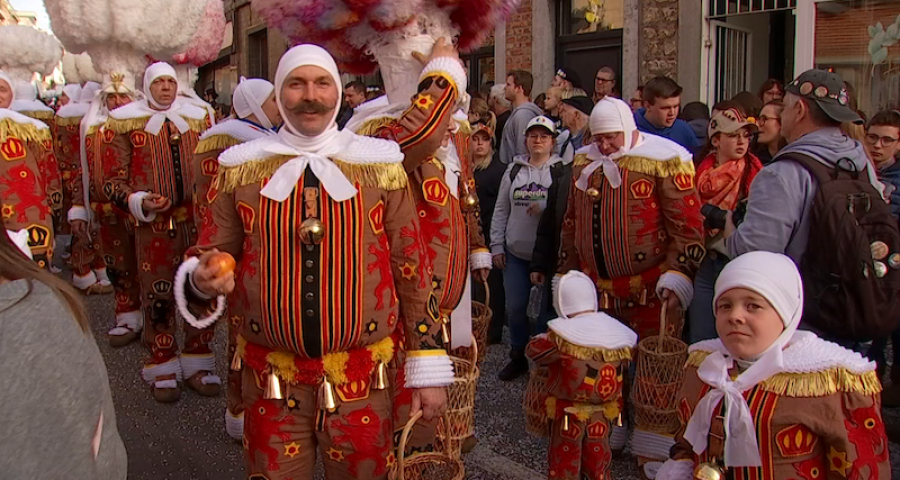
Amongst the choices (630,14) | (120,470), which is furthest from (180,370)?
(630,14)

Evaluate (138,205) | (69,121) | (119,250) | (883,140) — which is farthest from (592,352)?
(69,121)

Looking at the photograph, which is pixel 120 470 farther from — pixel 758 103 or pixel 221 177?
pixel 758 103

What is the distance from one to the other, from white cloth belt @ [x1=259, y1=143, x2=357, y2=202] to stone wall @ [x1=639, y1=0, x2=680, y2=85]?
25.3ft

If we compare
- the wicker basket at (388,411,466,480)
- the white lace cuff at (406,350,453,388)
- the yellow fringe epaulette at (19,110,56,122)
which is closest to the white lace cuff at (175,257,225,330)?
the white lace cuff at (406,350,453,388)

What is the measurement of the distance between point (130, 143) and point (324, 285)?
3.43 metres

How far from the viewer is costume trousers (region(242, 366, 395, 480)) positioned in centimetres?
274

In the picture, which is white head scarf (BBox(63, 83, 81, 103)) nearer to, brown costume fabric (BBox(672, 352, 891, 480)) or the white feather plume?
the white feather plume

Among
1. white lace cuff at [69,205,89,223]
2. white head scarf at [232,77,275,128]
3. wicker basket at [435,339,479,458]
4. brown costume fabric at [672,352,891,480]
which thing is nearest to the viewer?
brown costume fabric at [672,352,891,480]

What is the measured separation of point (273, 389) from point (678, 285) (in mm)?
2215

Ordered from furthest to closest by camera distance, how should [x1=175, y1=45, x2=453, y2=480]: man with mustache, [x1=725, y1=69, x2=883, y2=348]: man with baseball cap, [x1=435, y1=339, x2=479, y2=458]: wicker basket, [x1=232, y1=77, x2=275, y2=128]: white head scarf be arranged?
[x1=232, y1=77, x2=275, y2=128]: white head scarf, [x1=435, y1=339, x2=479, y2=458]: wicker basket, [x1=725, y1=69, x2=883, y2=348]: man with baseball cap, [x1=175, y1=45, x2=453, y2=480]: man with mustache

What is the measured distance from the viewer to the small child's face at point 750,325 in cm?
255

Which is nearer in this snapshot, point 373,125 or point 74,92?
point 373,125

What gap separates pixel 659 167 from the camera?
13.9 feet

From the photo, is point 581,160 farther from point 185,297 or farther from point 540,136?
point 185,297
